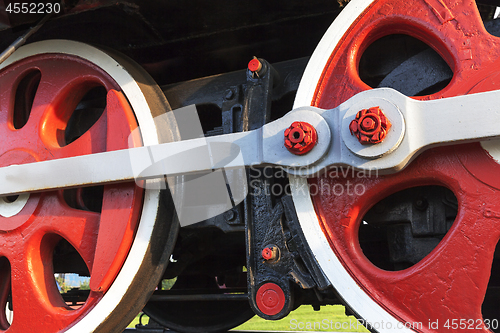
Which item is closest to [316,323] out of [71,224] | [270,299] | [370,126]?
[270,299]

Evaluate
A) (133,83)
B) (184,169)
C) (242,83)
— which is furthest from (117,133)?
(242,83)

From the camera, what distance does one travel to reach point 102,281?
54.4 inches

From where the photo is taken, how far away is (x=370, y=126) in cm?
107

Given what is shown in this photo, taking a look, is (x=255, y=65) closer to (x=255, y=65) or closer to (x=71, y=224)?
(x=255, y=65)

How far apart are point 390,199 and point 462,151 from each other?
11.3 inches

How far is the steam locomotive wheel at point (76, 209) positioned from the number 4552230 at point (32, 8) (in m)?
0.14

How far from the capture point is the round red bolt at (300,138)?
1154 mm

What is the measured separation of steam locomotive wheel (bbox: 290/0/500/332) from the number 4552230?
3.34ft

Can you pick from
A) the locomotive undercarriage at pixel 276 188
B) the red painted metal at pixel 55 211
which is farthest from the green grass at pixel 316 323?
the red painted metal at pixel 55 211

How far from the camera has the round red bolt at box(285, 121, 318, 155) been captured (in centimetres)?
115

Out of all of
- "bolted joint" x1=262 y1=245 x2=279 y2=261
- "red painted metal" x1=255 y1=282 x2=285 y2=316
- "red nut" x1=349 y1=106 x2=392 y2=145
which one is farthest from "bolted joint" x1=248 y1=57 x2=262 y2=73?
"red painted metal" x1=255 y1=282 x2=285 y2=316

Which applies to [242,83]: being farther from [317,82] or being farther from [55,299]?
[55,299]

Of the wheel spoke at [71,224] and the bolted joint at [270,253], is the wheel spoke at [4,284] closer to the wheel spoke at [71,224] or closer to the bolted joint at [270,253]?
the wheel spoke at [71,224]

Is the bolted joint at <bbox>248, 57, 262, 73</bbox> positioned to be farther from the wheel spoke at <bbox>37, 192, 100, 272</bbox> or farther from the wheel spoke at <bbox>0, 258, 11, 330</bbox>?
the wheel spoke at <bbox>0, 258, 11, 330</bbox>
